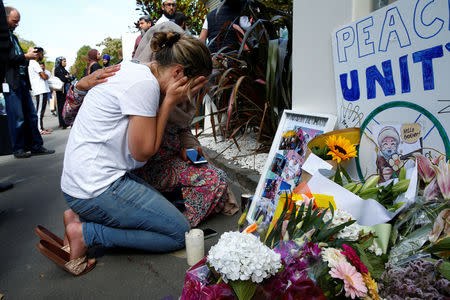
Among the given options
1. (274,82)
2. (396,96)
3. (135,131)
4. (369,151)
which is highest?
(274,82)

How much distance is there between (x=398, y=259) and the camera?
3.29 feet

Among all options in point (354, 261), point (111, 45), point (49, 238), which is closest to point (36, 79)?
point (49, 238)

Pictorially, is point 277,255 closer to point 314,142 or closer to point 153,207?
point 314,142

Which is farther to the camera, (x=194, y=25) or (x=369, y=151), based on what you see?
(x=194, y=25)

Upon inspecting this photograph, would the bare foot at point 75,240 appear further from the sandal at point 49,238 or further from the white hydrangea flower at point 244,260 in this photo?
the white hydrangea flower at point 244,260

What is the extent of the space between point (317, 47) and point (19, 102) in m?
4.59

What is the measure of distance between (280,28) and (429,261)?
3.12m

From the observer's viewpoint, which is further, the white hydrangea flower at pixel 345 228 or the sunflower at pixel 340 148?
the sunflower at pixel 340 148

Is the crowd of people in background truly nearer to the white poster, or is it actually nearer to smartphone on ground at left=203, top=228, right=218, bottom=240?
smartphone on ground at left=203, top=228, right=218, bottom=240

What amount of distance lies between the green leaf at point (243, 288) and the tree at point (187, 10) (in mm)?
8580

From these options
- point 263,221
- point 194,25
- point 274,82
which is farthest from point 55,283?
point 194,25

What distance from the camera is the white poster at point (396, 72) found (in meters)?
1.32

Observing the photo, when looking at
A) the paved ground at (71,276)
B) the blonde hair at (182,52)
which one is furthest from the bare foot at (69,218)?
the blonde hair at (182,52)

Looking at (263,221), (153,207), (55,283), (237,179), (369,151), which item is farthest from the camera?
(237,179)
